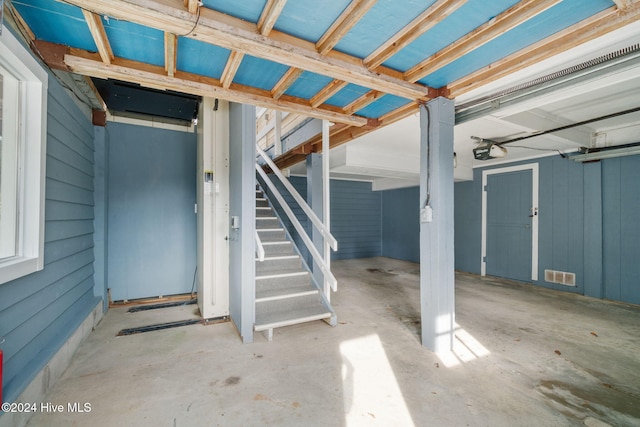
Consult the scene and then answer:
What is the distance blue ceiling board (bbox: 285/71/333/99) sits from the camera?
267 centimetres

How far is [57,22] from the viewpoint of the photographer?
1888 mm

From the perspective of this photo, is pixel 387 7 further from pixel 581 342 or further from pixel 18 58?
pixel 581 342

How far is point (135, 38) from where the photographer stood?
Answer: 6.76ft

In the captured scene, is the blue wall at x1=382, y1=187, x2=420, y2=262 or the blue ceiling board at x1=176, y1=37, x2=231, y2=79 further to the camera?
the blue wall at x1=382, y1=187, x2=420, y2=262

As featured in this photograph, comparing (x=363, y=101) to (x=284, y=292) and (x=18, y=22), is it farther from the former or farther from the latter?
(x=18, y=22)

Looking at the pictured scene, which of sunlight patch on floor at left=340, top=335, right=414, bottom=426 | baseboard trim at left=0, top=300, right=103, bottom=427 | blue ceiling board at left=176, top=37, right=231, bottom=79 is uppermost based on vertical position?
blue ceiling board at left=176, top=37, right=231, bottom=79

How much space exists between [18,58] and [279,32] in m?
1.69

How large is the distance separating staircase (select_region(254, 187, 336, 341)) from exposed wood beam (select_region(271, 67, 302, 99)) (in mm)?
2009

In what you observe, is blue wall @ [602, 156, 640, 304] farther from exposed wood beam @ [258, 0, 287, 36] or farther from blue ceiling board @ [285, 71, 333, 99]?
exposed wood beam @ [258, 0, 287, 36]

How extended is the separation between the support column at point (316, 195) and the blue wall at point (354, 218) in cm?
321

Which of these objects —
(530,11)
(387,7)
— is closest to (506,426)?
(530,11)

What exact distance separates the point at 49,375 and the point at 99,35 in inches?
100

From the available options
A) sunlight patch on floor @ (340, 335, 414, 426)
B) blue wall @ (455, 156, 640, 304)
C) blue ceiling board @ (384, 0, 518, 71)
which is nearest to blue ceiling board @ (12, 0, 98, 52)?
blue ceiling board @ (384, 0, 518, 71)

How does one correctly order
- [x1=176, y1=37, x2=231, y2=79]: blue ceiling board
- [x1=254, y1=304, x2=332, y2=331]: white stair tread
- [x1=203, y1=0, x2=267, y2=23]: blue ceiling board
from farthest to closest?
[x1=254, y1=304, x2=332, y2=331]: white stair tread → [x1=176, y1=37, x2=231, y2=79]: blue ceiling board → [x1=203, y1=0, x2=267, y2=23]: blue ceiling board
